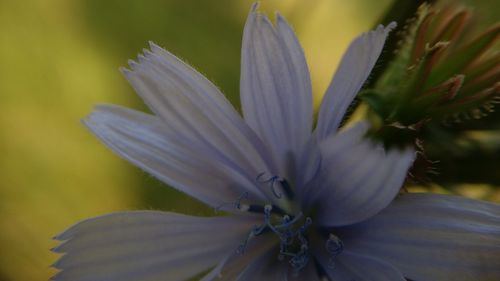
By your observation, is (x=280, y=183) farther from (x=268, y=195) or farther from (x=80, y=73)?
(x=80, y=73)

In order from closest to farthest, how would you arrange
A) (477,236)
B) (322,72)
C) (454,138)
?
(477,236)
(454,138)
(322,72)

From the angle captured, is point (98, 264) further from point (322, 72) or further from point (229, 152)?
point (322, 72)

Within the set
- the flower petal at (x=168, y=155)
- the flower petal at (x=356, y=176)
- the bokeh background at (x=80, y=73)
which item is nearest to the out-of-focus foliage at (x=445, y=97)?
the flower petal at (x=356, y=176)

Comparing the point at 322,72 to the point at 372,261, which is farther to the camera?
the point at 322,72

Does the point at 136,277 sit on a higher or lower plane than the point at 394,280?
higher

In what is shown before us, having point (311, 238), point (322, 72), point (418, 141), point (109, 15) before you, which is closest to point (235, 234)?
point (311, 238)

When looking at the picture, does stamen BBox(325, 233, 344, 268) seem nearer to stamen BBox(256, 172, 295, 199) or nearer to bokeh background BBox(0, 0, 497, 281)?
stamen BBox(256, 172, 295, 199)

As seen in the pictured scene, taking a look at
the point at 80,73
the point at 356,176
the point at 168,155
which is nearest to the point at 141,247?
the point at 168,155

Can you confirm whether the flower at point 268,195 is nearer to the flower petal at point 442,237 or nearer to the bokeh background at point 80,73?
the flower petal at point 442,237
